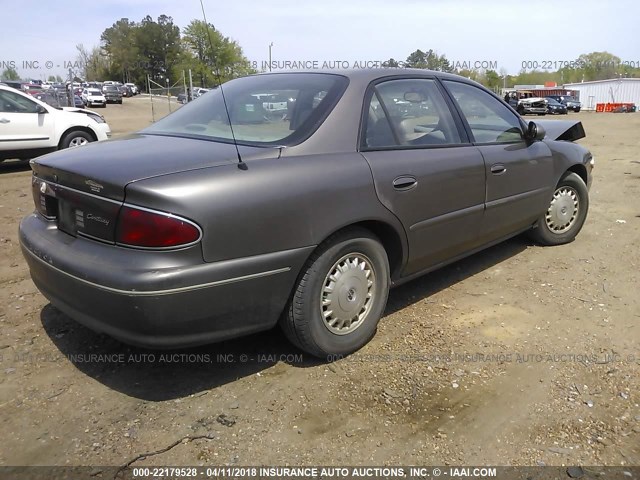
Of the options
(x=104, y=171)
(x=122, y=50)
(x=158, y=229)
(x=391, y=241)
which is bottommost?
(x=391, y=241)

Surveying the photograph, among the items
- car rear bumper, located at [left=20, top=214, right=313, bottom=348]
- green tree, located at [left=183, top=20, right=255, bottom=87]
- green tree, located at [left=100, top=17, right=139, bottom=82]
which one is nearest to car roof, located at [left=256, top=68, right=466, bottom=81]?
green tree, located at [left=183, top=20, right=255, bottom=87]

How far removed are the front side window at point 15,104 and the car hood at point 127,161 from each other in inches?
305

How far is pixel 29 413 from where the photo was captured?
2656 mm

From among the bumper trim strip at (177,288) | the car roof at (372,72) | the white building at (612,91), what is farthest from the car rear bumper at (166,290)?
the white building at (612,91)

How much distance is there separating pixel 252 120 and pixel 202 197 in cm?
95

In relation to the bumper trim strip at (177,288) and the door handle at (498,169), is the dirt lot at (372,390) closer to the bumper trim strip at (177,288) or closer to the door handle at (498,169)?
the bumper trim strip at (177,288)

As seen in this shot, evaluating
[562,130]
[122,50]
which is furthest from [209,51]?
[122,50]

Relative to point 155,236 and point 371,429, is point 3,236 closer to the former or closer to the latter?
point 155,236

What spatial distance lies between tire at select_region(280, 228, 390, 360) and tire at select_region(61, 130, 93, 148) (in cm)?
874

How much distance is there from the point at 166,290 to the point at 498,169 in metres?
2.66

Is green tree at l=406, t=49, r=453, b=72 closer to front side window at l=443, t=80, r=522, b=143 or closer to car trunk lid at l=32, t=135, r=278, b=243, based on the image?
front side window at l=443, t=80, r=522, b=143

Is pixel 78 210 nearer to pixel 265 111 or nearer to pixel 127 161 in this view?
pixel 127 161

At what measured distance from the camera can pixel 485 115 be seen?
13.7ft

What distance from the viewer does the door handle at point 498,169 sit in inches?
155
